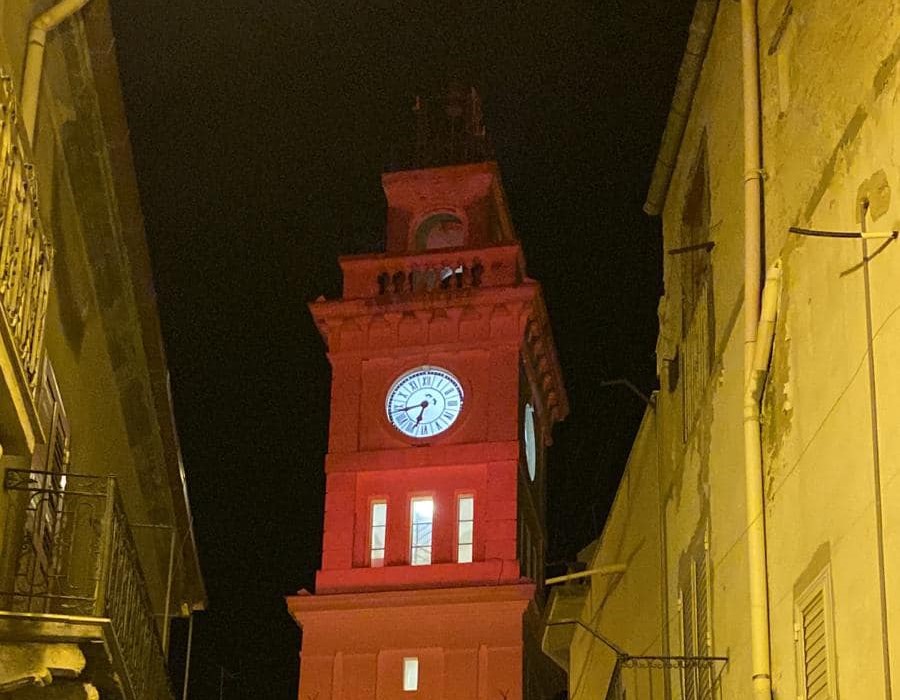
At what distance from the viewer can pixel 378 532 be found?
4428cm

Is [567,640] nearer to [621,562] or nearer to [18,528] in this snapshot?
[621,562]

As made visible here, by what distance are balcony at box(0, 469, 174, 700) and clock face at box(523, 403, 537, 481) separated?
3368 centimetres

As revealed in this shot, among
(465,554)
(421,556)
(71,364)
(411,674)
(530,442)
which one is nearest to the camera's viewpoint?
(71,364)

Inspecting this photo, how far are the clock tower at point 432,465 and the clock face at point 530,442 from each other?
0.16 meters

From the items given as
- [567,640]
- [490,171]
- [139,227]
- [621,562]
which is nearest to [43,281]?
[139,227]

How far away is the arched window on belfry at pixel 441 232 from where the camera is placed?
4825 centimetres

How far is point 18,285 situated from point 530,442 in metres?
39.3

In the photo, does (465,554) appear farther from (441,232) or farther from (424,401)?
(441,232)

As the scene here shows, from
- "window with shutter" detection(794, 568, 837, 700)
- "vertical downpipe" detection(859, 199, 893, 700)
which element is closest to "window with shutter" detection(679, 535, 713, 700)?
"window with shutter" detection(794, 568, 837, 700)

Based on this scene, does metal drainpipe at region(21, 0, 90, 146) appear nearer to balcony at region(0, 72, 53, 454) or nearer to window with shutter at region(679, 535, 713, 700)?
balcony at region(0, 72, 53, 454)

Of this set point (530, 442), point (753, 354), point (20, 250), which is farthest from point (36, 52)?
point (530, 442)

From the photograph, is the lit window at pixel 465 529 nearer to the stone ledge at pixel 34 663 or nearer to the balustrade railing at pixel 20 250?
the stone ledge at pixel 34 663

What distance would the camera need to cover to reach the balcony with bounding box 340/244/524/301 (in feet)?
149

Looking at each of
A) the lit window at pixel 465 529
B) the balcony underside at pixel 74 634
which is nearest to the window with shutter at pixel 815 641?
the balcony underside at pixel 74 634
